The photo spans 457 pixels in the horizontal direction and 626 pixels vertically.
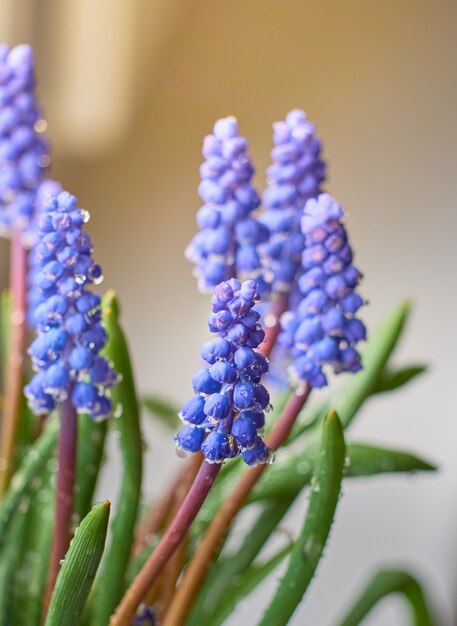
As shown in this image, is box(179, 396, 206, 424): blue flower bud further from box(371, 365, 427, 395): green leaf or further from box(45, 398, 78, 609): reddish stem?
box(371, 365, 427, 395): green leaf

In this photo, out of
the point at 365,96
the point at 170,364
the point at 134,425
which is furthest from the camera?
the point at 170,364

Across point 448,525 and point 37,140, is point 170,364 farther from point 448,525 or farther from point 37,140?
point 37,140

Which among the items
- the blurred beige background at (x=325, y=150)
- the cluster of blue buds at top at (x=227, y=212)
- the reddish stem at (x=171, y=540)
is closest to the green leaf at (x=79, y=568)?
the reddish stem at (x=171, y=540)

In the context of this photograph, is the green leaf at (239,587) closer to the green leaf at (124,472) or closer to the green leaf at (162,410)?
the green leaf at (124,472)

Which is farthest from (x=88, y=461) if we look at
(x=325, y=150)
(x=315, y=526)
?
(x=325, y=150)

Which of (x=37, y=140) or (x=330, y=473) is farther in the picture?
(x=37, y=140)

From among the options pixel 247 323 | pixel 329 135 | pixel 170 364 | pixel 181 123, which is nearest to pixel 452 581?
pixel 170 364
